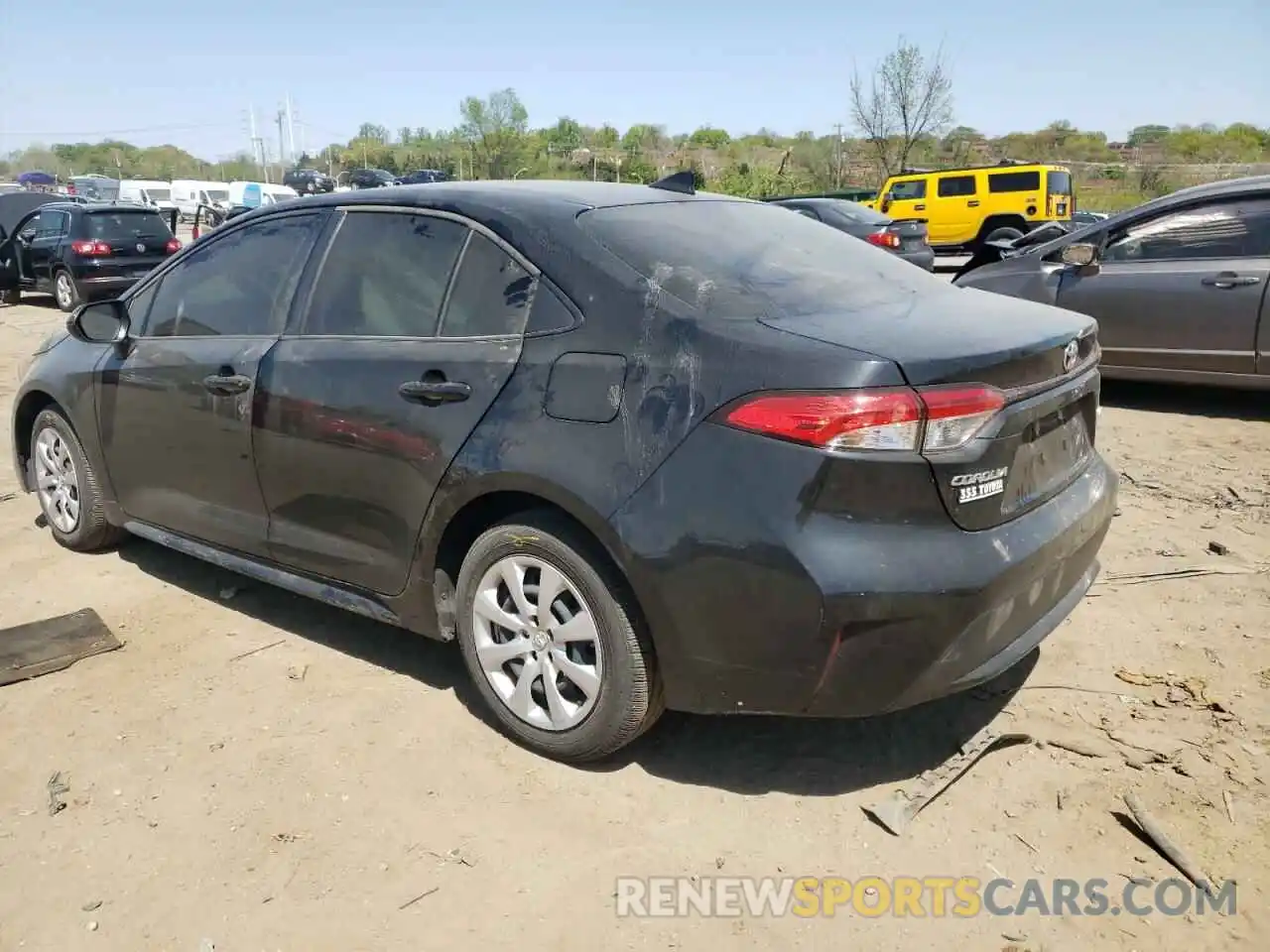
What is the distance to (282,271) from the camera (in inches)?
140

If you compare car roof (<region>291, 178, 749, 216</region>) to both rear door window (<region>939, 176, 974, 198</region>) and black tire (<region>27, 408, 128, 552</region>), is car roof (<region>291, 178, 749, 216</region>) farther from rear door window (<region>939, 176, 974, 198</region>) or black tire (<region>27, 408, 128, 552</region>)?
rear door window (<region>939, 176, 974, 198</region>)

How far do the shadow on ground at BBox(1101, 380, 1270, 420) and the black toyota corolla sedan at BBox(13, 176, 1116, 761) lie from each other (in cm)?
449

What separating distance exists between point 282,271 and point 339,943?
231 centimetres

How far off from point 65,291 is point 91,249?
33.0 inches

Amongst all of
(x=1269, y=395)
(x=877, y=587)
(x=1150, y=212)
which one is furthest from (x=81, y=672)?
(x=1269, y=395)

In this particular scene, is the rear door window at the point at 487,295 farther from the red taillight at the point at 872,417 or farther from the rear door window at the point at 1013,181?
the rear door window at the point at 1013,181

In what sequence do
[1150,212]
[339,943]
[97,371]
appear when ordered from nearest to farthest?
[339,943] < [97,371] < [1150,212]

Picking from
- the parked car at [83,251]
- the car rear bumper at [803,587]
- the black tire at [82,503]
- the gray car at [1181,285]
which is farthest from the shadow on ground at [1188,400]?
the parked car at [83,251]

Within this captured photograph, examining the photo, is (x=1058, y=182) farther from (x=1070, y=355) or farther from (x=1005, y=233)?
(x=1070, y=355)

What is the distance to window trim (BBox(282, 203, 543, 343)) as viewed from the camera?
2885mm

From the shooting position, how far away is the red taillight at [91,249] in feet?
48.1

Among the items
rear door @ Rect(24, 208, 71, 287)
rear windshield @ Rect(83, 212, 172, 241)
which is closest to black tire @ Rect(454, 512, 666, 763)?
rear windshield @ Rect(83, 212, 172, 241)

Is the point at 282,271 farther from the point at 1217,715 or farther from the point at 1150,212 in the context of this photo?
the point at 1150,212

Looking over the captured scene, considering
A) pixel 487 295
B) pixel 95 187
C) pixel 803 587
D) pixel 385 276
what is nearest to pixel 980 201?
pixel 385 276
